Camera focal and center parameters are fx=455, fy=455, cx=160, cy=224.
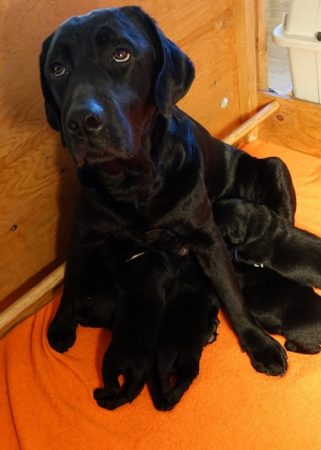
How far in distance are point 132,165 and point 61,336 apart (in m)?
0.65

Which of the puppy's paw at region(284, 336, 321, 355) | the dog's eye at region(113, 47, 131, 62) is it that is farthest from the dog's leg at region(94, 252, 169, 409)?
the dog's eye at region(113, 47, 131, 62)

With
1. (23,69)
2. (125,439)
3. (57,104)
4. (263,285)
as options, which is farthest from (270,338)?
(23,69)

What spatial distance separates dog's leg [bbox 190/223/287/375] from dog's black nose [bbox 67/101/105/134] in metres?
0.51

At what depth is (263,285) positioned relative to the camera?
4.71 feet

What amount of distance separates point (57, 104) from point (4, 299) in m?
0.83

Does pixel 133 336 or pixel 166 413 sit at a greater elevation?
pixel 133 336

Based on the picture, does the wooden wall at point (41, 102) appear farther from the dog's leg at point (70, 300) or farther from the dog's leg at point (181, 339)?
the dog's leg at point (181, 339)

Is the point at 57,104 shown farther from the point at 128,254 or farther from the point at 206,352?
the point at 206,352

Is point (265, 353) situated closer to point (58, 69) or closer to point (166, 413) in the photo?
point (166, 413)

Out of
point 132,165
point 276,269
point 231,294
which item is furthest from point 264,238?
point 132,165

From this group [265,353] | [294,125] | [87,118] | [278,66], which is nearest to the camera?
[87,118]

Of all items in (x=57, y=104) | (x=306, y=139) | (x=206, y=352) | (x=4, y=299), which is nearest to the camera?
(x=57, y=104)

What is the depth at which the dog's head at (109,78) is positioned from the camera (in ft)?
3.40

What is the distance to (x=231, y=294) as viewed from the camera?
138cm
